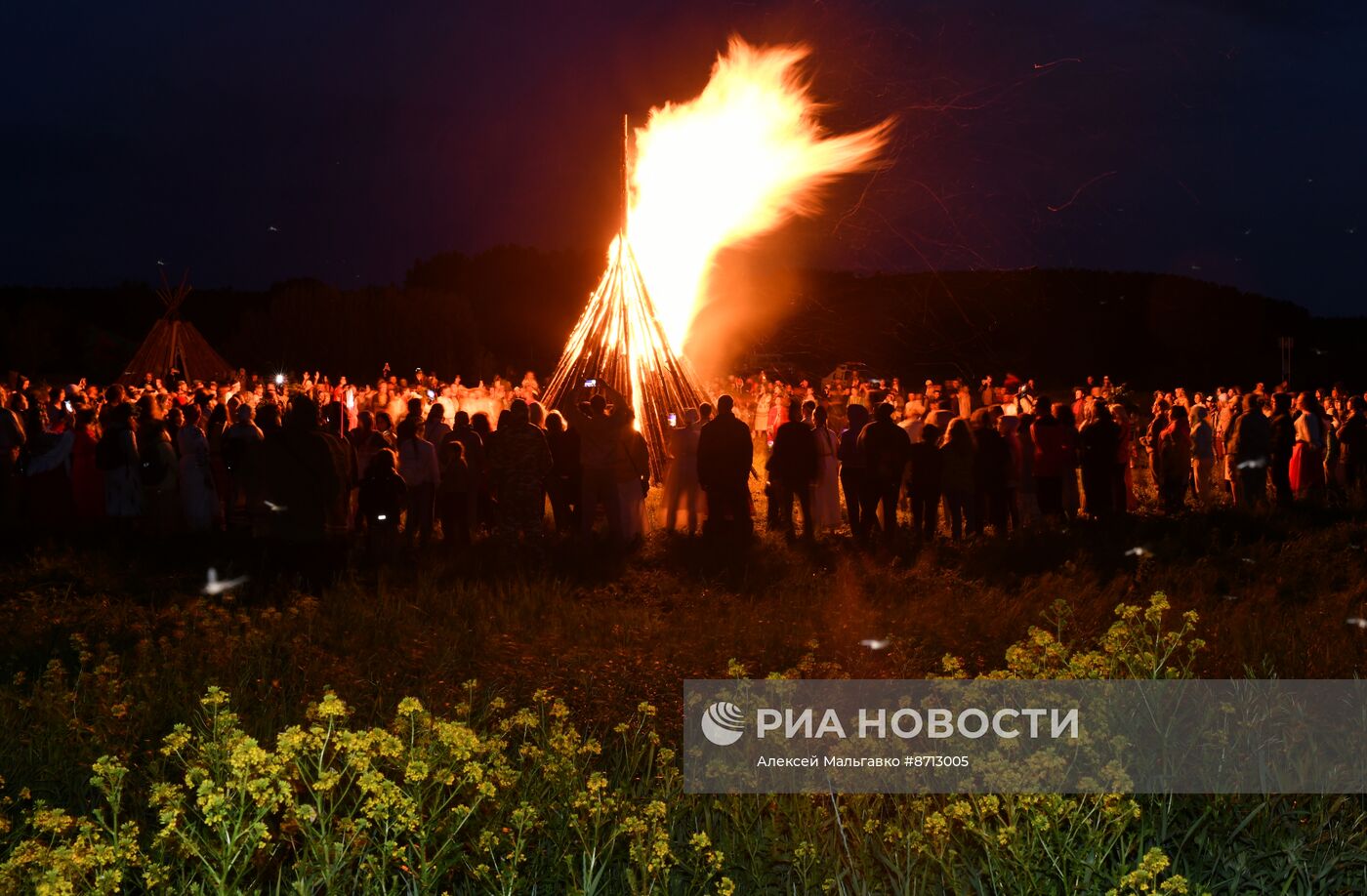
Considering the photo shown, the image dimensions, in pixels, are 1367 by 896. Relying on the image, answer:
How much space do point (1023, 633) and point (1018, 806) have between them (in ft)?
18.4

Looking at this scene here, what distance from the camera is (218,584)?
11773 mm

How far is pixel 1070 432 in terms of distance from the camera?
606 inches

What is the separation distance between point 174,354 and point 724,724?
108ft

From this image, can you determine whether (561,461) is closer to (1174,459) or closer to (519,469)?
(519,469)

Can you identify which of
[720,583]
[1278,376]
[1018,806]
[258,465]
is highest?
[1278,376]

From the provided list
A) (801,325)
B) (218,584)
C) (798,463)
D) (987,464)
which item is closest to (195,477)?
(218,584)

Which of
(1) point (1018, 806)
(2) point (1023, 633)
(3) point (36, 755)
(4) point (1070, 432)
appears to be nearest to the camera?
(1) point (1018, 806)

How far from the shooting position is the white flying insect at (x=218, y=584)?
11.2m

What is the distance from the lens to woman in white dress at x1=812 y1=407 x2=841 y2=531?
15242 millimetres

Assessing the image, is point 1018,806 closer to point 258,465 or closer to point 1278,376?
point 258,465

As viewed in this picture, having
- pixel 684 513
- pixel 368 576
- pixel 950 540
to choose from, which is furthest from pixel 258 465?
pixel 950 540

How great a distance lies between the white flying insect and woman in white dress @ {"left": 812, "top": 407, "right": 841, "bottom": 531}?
6339 millimetres

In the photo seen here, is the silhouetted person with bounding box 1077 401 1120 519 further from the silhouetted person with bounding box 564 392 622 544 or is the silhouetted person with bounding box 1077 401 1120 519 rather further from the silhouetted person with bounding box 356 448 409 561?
the silhouetted person with bounding box 356 448 409 561

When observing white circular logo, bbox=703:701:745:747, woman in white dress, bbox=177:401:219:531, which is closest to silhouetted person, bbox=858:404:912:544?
woman in white dress, bbox=177:401:219:531
